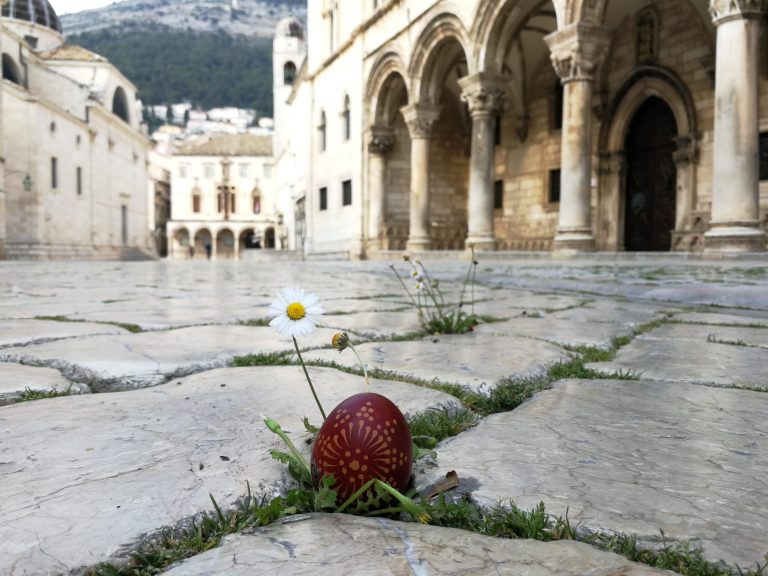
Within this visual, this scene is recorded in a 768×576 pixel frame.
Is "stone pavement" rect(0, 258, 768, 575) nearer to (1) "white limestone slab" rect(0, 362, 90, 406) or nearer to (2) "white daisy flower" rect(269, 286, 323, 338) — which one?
(1) "white limestone slab" rect(0, 362, 90, 406)

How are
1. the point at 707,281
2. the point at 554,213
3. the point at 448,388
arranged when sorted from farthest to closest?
the point at 554,213 < the point at 707,281 < the point at 448,388

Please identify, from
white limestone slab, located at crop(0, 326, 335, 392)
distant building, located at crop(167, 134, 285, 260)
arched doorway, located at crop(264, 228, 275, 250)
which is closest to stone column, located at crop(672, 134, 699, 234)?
white limestone slab, located at crop(0, 326, 335, 392)

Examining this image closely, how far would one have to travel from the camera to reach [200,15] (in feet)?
464

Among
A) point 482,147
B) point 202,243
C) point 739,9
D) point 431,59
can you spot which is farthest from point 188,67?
point 739,9

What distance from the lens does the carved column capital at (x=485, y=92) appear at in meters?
11.7

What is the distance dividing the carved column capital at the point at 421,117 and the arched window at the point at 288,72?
35404mm

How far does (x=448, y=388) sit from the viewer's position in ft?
5.07

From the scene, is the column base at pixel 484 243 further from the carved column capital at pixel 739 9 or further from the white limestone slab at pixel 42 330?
the white limestone slab at pixel 42 330

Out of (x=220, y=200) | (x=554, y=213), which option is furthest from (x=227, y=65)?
(x=554, y=213)

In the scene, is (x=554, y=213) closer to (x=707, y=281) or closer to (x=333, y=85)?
(x=333, y=85)

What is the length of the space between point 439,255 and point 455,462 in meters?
12.0

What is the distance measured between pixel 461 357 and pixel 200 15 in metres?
161

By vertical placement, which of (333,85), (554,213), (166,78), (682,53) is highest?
(166,78)

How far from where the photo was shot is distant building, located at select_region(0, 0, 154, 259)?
23.5 metres
